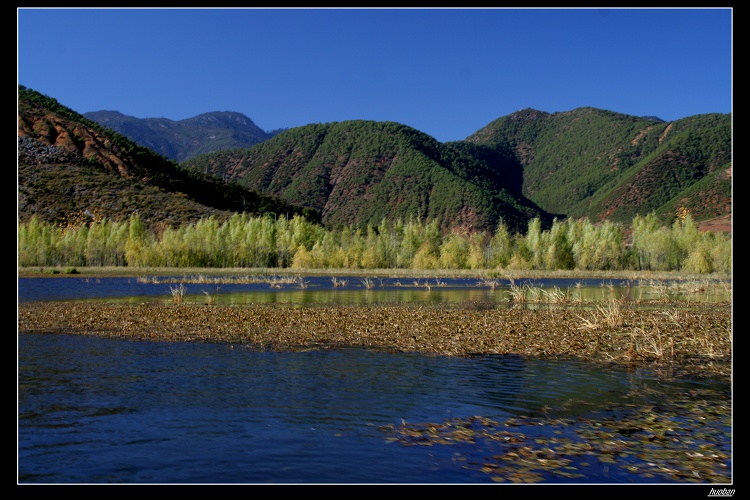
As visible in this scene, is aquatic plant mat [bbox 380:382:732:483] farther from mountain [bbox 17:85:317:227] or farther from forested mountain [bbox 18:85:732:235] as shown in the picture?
forested mountain [bbox 18:85:732:235]

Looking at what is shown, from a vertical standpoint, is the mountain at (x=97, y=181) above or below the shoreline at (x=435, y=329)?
above

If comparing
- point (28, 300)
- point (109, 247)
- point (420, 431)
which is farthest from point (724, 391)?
point (109, 247)

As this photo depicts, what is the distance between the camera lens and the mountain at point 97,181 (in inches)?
4304

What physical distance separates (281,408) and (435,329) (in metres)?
12.9

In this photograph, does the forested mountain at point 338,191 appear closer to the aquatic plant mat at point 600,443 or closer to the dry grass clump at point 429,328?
the dry grass clump at point 429,328

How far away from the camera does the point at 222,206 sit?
463 ft

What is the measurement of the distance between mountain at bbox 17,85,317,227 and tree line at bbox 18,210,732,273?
5276mm

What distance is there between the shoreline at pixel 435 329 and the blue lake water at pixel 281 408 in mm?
1736

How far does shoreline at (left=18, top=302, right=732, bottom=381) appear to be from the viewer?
2069 centimetres

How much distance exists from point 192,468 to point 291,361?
28.7ft

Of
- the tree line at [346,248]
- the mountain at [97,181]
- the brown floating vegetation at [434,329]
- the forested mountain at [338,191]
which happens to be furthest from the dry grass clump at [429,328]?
the forested mountain at [338,191]

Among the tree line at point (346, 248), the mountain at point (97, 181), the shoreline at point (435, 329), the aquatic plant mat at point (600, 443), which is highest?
the mountain at point (97, 181)

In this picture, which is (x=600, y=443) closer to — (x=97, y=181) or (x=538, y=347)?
(x=538, y=347)

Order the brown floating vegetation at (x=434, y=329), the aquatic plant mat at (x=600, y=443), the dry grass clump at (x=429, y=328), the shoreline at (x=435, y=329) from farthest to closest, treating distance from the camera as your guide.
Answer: the dry grass clump at (x=429, y=328), the brown floating vegetation at (x=434, y=329), the shoreline at (x=435, y=329), the aquatic plant mat at (x=600, y=443)
